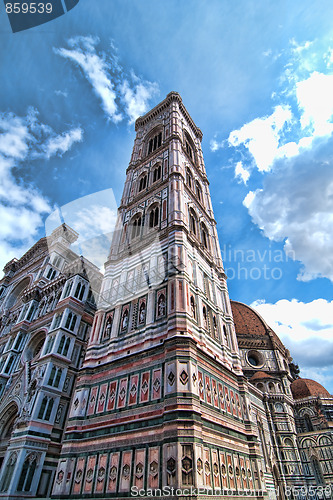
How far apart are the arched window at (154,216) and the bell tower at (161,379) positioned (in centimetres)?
18

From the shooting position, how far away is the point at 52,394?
17.2 meters

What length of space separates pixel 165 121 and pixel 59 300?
77.1 ft

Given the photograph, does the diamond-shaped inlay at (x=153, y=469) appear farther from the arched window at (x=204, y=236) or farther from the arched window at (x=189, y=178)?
the arched window at (x=189, y=178)

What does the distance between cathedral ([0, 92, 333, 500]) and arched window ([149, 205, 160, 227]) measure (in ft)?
0.51

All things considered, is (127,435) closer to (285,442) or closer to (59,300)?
(59,300)

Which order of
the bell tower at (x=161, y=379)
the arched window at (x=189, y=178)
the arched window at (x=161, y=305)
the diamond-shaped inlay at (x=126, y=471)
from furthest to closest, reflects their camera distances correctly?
the arched window at (x=189, y=178) < the arched window at (x=161, y=305) < the diamond-shaped inlay at (x=126, y=471) < the bell tower at (x=161, y=379)

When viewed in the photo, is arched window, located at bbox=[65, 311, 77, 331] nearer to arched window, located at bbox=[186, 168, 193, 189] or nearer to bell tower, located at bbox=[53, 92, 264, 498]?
bell tower, located at bbox=[53, 92, 264, 498]

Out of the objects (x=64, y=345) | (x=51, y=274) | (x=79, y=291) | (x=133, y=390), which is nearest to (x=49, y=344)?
(x=64, y=345)

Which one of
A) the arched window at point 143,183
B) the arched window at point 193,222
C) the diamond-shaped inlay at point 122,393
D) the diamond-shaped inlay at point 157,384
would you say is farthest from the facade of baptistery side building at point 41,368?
the arched window at point 193,222

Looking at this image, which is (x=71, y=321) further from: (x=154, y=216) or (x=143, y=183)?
(x=143, y=183)

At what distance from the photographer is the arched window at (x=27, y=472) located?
14.3 m

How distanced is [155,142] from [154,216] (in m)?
13.8

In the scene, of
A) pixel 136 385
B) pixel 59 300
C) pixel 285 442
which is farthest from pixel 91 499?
pixel 285 442

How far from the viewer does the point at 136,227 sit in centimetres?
2388
